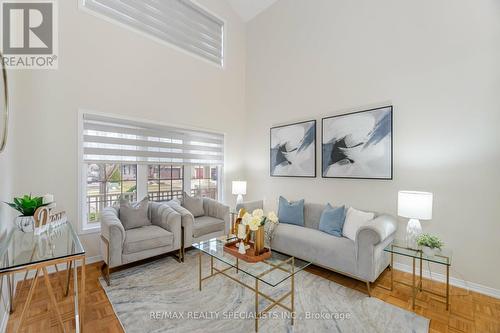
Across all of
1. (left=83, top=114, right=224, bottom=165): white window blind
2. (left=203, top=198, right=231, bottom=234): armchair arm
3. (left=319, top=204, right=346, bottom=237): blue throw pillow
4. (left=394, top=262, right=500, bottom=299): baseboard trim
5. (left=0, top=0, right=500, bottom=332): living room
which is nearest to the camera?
(left=0, top=0, right=500, bottom=332): living room

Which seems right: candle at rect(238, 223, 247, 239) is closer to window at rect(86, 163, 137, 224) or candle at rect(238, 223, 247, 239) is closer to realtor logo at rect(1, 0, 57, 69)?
window at rect(86, 163, 137, 224)

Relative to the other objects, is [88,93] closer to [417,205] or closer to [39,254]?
[39,254]

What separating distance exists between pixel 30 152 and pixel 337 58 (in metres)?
4.39

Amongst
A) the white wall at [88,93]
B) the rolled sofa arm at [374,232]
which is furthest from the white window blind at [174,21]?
the rolled sofa arm at [374,232]

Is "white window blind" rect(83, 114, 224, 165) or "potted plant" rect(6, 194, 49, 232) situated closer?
"potted plant" rect(6, 194, 49, 232)

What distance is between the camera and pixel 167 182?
4.09m

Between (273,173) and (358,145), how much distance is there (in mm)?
1685

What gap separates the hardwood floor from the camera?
1905 millimetres

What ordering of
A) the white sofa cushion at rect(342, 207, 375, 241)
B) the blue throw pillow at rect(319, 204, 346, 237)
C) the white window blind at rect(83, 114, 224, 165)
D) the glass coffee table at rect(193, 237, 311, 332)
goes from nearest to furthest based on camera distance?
1. the glass coffee table at rect(193, 237, 311, 332)
2. the white sofa cushion at rect(342, 207, 375, 241)
3. the blue throw pillow at rect(319, 204, 346, 237)
4. the white window blind at rect(83, 114, 224, 165)

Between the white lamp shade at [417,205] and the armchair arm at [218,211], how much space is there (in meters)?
2.47

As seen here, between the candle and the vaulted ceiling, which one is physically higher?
the vaulted ceiling

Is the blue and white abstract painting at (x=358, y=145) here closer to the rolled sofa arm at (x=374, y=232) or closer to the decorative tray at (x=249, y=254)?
the rolled sofa arm at (x=374, y=232)

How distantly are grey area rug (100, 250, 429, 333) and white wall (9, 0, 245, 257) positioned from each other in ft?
4.30

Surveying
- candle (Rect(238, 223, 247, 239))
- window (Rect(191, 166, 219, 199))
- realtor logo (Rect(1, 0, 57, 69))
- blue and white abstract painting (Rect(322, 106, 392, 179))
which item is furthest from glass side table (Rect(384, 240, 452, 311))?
realtor logo (Rect(1, 0, 57, 69))
